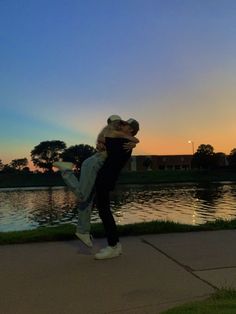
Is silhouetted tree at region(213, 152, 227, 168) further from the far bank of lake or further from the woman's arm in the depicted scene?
the woman's arm

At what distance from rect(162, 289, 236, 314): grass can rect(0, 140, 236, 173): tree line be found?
110270 millimetres

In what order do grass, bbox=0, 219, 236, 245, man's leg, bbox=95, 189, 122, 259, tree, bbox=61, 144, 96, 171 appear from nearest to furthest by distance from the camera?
man's leg, bbox=95, 189, 122, 259 → grass, bbox=0, 219, 236, 245 → tree, bbox=61, 144, 96, 171

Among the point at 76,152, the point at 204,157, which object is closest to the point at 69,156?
the point at 76,152

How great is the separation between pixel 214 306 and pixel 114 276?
1.36m

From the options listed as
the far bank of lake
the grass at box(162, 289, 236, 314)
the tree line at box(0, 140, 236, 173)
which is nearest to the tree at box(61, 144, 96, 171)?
the tree line at box(0, 140, 236, 173)

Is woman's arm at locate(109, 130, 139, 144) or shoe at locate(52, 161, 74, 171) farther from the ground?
woman's arm at locate(109, 130, 139, 144)

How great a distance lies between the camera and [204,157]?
113562 millimetres

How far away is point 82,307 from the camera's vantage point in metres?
3.70

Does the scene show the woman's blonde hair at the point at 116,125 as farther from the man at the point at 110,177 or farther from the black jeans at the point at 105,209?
the black jeans at the point at 105,209

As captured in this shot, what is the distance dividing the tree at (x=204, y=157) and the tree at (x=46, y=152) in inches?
1863

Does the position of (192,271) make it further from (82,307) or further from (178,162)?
(178,162)

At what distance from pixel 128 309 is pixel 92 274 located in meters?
1.08

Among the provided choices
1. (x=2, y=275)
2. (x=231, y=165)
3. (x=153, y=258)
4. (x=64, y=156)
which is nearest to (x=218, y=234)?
(x=153, y=258)

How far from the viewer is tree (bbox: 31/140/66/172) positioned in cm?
14498
